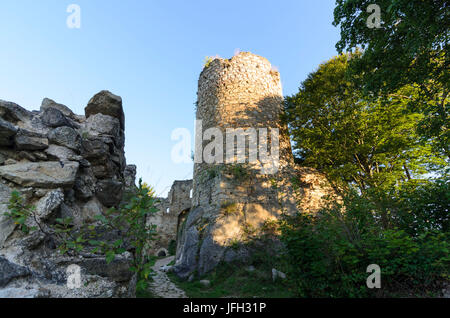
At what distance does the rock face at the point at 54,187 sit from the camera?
2209mm

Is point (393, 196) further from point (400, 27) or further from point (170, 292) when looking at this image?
point (170, 292)

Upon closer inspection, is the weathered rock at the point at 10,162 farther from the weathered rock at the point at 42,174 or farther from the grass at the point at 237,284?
the grass at the point at 237,284

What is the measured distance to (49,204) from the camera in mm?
2627

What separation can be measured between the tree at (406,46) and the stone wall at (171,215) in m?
17.0

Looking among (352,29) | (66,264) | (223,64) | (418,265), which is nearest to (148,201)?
(66,264)

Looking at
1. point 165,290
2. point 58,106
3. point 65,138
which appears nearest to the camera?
point 65,138

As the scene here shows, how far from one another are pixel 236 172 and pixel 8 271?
670 cm

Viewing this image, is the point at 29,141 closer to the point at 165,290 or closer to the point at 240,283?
the point at 165,290

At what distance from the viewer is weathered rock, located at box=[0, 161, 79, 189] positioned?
2.71 meters

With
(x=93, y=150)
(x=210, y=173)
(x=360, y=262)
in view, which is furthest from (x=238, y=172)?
(x=93, y=150)

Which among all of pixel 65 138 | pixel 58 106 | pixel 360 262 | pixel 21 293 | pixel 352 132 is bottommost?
pixel 360 262

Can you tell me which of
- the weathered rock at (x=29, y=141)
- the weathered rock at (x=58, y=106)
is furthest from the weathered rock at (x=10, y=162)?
the weathered rock at (x=58, y=106)

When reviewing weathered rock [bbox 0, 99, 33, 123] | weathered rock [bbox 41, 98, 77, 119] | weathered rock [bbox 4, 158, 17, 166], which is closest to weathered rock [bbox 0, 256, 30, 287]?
Result: weathered rock [bbox 4, 158, 17, 166]

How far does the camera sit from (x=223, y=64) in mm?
10375
